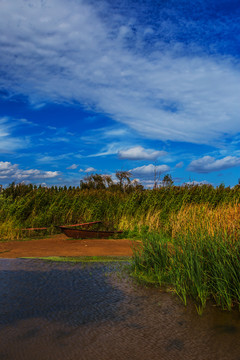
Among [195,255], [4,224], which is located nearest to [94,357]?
[195,255]

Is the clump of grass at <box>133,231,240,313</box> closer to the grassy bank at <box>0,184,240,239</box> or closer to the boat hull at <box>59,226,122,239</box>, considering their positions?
Answer: the boat hull at <box>59,226,122,239</box>

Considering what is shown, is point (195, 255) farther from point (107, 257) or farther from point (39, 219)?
point (39, 219)

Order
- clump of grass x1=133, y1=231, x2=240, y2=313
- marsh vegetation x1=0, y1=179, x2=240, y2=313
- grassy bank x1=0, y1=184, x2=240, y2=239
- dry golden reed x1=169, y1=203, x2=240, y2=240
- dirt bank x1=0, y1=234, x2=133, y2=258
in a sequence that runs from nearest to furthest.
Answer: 1. clump of grass x1=133, y1=231, x2=240, y2=313
2. marsh vegetation x1=0, y1=179, x2=240, y2=313
3. dry golden reed x1=169, y1=203, x2=240, y2=240
4. dirt bank x1=0, y1=234, x2=133, y2=258
5. grassy bank x1=0, y1=184, x2=240, y2=239

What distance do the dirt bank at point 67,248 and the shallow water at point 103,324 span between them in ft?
11.5

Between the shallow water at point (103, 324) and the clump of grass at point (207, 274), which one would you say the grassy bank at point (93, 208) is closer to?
the clump of grass at point (207, 274)

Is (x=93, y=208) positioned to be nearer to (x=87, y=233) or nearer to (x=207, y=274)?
(x=87, y=233)

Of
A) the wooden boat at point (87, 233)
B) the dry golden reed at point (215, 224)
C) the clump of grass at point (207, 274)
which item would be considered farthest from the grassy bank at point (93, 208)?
the clump of grass at point (207, 274)

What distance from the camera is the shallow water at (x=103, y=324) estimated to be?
152 inches

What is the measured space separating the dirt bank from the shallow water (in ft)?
11.5

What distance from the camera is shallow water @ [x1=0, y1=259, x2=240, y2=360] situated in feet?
12.7

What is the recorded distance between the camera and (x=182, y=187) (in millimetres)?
21203

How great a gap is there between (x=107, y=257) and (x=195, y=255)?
4.20 metres

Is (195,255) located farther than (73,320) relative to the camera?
Yes

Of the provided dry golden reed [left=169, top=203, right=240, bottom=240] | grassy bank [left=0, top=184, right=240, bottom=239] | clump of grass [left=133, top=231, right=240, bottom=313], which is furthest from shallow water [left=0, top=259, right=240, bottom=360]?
grassy bank [left=0, top=184, right=240, bottom=239]
